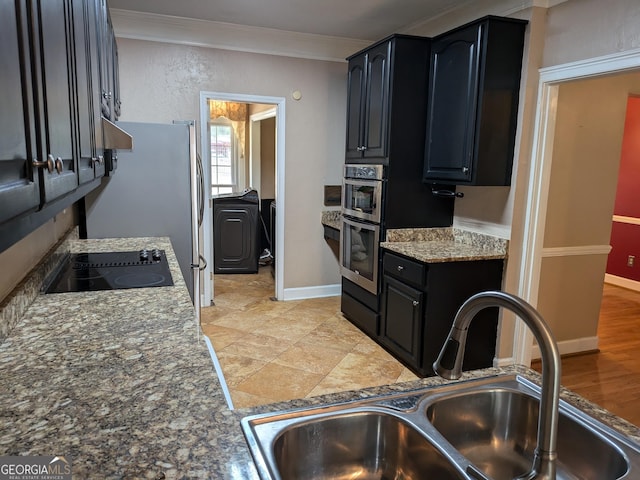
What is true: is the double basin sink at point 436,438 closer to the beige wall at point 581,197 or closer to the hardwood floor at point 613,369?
the hardwood floor at point 613,369

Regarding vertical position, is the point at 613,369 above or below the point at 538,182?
below

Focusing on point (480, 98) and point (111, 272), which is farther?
point (480, 98)

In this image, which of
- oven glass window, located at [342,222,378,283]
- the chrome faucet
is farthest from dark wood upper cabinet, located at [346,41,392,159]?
the chrome faucet

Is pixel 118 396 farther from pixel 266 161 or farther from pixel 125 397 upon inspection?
pixel 266 161

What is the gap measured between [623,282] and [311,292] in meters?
3.93

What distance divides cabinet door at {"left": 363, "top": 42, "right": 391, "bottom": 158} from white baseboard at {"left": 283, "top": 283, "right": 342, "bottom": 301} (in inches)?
70.0

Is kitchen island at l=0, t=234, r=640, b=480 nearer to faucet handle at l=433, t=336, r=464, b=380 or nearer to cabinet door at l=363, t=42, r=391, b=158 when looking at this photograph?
faucet handle at l=433, t=336, r=464, b=380

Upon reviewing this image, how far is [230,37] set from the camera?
162 inches

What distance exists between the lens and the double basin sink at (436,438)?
930mm

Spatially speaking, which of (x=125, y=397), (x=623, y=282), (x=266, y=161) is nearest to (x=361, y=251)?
(x=125, y=397)

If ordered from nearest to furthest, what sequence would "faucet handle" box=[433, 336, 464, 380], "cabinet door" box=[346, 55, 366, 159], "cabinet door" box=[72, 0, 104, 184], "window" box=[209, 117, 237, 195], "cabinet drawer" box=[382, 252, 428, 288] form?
"faucet handle" box=[433, 336, 464, 380], "cabinet door" box=[72, 0, 104, 184], "cabinet drawer" box=[382, 252, 428, 288], "cabinet door" box=[346, 55, 366, 159], "window" box=[209, 117, 237, 195]

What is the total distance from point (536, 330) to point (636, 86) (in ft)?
11.7

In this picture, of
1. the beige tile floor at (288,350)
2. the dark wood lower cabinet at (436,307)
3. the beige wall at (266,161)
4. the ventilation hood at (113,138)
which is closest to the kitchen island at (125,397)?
the ventilation hood at (113,138)

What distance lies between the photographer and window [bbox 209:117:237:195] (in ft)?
22.6
